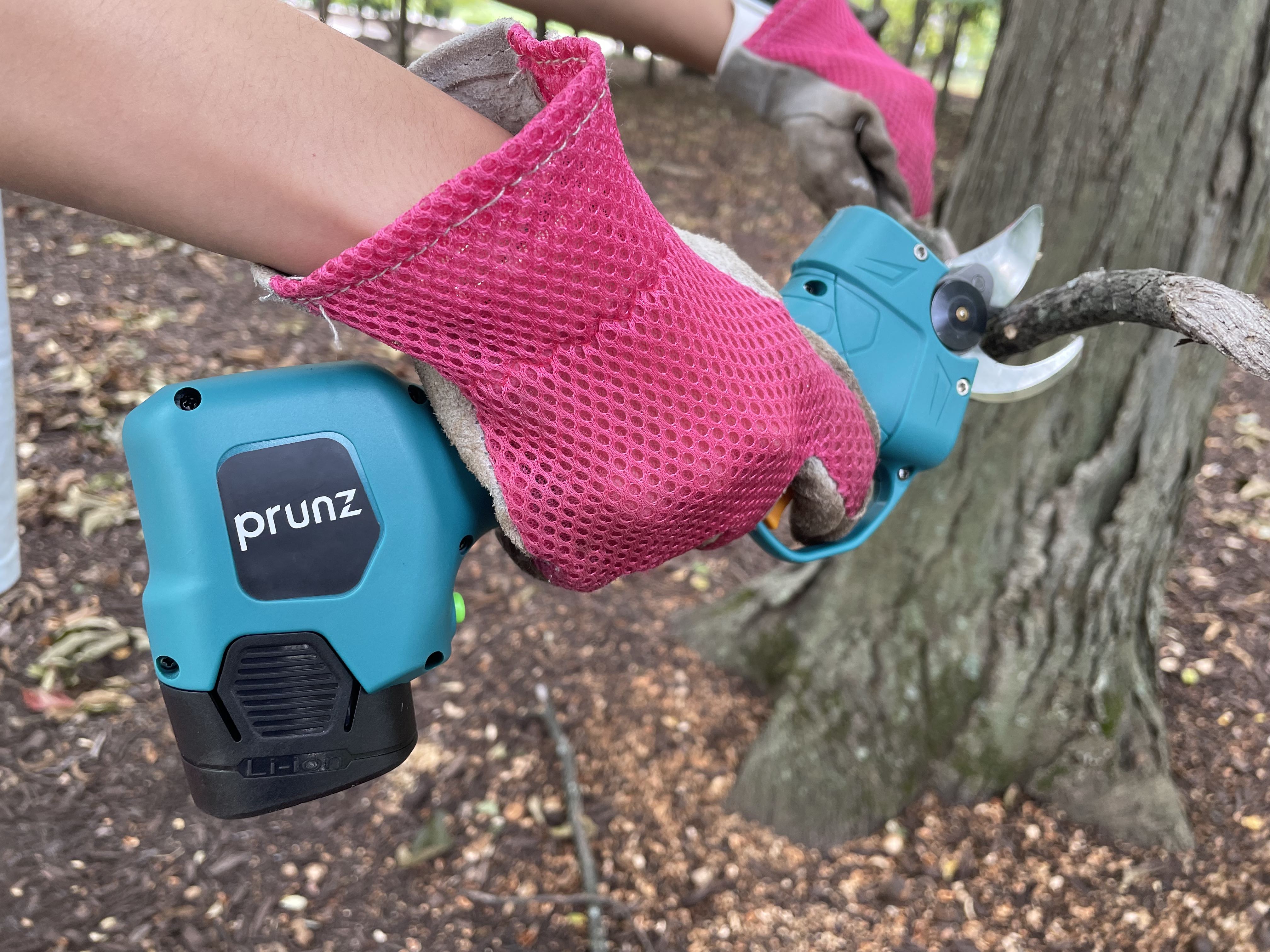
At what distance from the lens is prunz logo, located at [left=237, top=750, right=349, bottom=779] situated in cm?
74

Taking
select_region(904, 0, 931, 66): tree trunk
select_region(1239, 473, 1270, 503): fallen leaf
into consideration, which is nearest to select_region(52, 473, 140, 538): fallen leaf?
select_region(1239, 473, 1270, 503): fallen leaf

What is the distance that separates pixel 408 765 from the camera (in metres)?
1.84

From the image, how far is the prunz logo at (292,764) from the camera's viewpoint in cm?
74

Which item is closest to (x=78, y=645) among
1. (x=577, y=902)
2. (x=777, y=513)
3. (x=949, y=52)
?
(x=577, y=902)

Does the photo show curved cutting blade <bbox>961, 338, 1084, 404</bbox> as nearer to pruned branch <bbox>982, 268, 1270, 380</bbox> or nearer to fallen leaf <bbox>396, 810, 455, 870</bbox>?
pruned branch <bbox>982, 268, 1270, 380</bbox>

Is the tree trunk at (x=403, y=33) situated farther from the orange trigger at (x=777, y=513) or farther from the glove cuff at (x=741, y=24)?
the orange trigger at (x=777, y=513)

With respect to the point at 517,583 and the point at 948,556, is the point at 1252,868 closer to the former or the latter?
the point at 948,556

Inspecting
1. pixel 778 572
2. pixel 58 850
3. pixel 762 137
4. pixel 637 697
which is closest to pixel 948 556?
pixel 778 572

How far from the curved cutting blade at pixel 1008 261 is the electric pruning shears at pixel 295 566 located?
25.0 inches

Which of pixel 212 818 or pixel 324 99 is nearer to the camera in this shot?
pixel 324 99

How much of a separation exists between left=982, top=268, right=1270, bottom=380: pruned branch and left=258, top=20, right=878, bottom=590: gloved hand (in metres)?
0.28

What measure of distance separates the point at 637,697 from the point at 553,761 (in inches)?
10.0

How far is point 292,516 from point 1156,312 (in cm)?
75

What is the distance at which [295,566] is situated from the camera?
72cm
